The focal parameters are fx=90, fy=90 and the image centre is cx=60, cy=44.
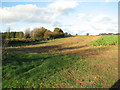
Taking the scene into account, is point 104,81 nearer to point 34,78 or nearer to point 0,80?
point 34,78

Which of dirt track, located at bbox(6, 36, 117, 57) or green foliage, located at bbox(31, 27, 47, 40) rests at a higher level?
green foliage, located at bbox(31, 27, 47, 40)

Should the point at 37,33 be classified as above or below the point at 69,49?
above

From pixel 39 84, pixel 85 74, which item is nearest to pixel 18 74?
pixel 39 84

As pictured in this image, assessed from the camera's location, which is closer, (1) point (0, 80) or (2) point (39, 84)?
(2) point (39, 84)

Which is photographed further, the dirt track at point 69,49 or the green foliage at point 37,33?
the green foliage at point 37,33

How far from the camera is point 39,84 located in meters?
6.91

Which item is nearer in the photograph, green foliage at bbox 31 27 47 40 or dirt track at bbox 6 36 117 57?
dirt track at bbox 6 36 117 57

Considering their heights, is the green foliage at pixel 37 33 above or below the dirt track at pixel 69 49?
above

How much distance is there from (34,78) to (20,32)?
167 ft

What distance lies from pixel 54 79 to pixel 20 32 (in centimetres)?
5168

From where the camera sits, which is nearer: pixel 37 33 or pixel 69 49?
pixel 69 49

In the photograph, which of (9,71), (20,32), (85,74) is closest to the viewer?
(85,74)

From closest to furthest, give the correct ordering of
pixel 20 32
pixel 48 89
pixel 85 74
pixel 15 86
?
pixel 48 89
pixel 15 86
pixel 85 74
pixel 20 32

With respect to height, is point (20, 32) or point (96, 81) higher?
point (20, 32)
